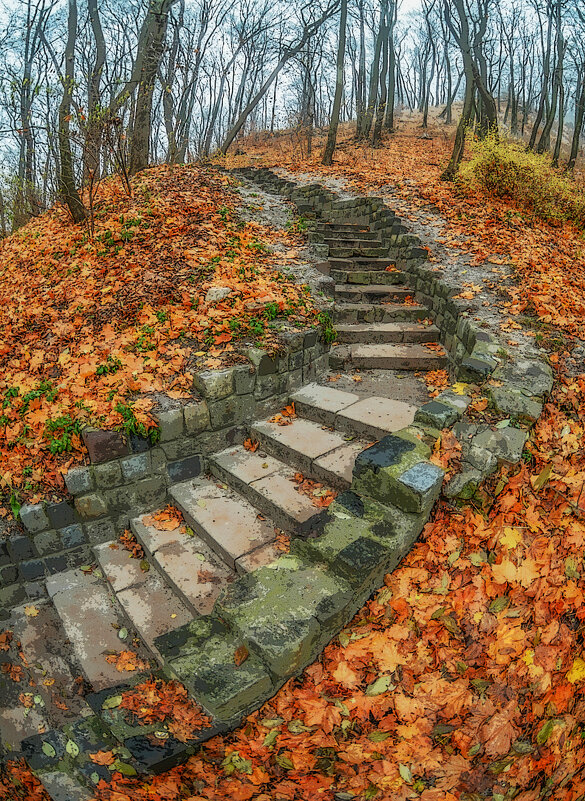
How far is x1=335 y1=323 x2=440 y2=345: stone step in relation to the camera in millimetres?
5551

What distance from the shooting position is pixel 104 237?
637 cm

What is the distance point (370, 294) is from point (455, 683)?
5.17 metres

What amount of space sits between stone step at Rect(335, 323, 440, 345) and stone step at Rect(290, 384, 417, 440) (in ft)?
3.92

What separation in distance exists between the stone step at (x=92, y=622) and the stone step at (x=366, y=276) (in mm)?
5252

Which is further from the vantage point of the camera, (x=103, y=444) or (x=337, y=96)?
(x=337, y=96)

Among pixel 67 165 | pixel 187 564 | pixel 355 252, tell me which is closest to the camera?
pixel 187 564

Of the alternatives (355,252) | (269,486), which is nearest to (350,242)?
(355,252)

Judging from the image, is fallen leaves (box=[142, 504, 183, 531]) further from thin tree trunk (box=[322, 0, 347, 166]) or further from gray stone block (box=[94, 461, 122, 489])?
thin tree trunk (box=[322, 0, 347, 166])

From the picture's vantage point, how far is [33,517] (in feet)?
11.1

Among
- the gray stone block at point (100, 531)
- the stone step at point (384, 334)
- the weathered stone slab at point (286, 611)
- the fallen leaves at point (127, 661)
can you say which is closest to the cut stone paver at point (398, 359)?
the stone step at point (384, 334)

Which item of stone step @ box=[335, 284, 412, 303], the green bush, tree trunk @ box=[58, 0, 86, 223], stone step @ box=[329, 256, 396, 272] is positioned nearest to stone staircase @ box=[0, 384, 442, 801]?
stone step @ box=[335, 284, 412, 303]

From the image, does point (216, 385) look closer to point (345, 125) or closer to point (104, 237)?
point (104, 237)

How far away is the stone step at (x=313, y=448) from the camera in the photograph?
11.3ft

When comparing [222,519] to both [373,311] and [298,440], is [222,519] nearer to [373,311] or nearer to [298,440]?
[298,440]
